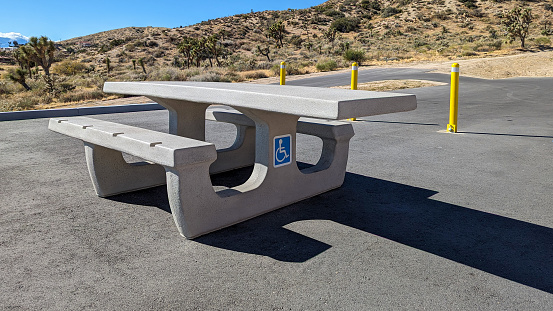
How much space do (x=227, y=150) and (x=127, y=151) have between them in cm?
205

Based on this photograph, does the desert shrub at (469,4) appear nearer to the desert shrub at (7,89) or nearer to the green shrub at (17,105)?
the desert shrub at (7,89)

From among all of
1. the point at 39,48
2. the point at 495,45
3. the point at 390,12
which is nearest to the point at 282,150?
the point at 39,48

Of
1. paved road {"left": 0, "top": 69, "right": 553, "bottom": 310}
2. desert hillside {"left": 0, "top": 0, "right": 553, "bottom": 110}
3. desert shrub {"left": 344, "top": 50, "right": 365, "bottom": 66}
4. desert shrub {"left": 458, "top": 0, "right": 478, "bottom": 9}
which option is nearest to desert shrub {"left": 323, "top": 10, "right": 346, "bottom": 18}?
desert hillside {"left": 0, "top": 0, "right": 553, "bottom": 110}

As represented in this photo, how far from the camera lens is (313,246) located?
337 cm

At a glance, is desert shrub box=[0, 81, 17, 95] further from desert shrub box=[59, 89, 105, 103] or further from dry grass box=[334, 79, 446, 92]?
dry grass box=[334, 79, 446, 92]

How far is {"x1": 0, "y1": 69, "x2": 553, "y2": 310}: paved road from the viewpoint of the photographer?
267cm

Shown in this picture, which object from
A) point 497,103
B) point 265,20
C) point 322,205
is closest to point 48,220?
point 322,205

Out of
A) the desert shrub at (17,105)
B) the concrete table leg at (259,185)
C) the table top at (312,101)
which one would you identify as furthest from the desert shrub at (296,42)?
the table top at (312,101)

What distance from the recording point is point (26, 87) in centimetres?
2323

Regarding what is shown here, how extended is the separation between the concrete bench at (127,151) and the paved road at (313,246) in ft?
0.55

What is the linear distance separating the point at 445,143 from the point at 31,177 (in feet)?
19.2

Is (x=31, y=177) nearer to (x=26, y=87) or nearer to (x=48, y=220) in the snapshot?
(x=48, y=220)

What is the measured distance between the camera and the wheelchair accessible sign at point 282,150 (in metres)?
3.98

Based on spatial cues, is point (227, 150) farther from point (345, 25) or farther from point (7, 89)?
point (345, 25)
